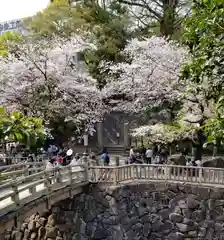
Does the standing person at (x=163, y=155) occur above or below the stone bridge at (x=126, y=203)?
above

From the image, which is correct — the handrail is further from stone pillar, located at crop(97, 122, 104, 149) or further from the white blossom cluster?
stone pillar, located at crop(97, 122, 104, 149)

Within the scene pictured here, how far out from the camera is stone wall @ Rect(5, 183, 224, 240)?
1483 centimetres

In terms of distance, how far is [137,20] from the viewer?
2686 cm

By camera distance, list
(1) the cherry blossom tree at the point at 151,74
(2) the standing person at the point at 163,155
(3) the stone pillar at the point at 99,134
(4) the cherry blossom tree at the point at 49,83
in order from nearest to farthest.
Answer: (2) the standing person at the point at 163,155 → (1) the cherry blossom tree at the point at 151,74 → (4) the cherry blossom tree at the point at 49,83 → (3) the stone pillar at the point at 99,134

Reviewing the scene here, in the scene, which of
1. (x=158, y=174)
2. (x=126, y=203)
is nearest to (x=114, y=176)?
(x=126, y=203)

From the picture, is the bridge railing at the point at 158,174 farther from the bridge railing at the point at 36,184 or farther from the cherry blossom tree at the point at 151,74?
the cherry blossom tree at the point at 151,74

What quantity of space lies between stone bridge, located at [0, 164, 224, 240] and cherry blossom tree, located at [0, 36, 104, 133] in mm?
7480

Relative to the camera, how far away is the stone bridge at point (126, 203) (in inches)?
578

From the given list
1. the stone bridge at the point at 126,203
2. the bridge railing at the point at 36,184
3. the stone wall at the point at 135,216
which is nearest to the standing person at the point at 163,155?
the stone bridge at the point at 126,203

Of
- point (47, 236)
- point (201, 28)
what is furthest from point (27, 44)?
point (201, 28)

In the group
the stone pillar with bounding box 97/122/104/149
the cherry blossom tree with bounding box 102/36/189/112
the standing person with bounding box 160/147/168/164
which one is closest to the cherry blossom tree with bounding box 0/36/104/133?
the cherry blossom tree with bounding box 102/36/189/112

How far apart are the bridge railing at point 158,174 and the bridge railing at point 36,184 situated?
818 millimetres

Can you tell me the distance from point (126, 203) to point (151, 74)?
8.09m

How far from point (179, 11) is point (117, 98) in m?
7.27
